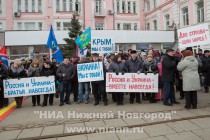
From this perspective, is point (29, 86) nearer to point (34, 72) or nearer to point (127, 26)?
point (34, 72)

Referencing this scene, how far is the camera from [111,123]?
19.2 feet

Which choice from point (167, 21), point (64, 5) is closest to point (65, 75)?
point (167, 21)

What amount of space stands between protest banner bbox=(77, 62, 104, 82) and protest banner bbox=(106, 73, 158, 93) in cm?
65

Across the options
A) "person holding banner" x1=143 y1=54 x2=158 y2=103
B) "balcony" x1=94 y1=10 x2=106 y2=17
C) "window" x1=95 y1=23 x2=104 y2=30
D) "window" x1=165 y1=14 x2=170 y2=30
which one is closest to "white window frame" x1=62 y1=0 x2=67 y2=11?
"balcony" x1=94 y1=10 x2=106 y2=17

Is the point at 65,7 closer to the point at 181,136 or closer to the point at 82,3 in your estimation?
the point at 82,3

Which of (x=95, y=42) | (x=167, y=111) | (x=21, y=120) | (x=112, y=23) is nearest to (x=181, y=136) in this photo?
(x=167, y=111)

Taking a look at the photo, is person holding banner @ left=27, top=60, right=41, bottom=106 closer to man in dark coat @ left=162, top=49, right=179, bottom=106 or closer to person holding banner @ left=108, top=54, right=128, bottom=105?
person holding banner @ left=108, top=54, right=128, bottom=105

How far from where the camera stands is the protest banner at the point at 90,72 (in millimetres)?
8195

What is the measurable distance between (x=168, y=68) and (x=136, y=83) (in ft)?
4.26

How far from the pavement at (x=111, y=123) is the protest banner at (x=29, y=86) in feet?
2.57

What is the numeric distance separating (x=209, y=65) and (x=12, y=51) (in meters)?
19.9

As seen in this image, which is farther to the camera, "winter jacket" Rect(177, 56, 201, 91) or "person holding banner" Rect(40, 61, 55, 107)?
"person holding banner" Rect(40, 61, 55, 107)

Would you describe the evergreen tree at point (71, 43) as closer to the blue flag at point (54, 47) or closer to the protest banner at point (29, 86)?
the blue flag at point (54, 47)

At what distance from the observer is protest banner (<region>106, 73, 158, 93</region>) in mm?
8008
